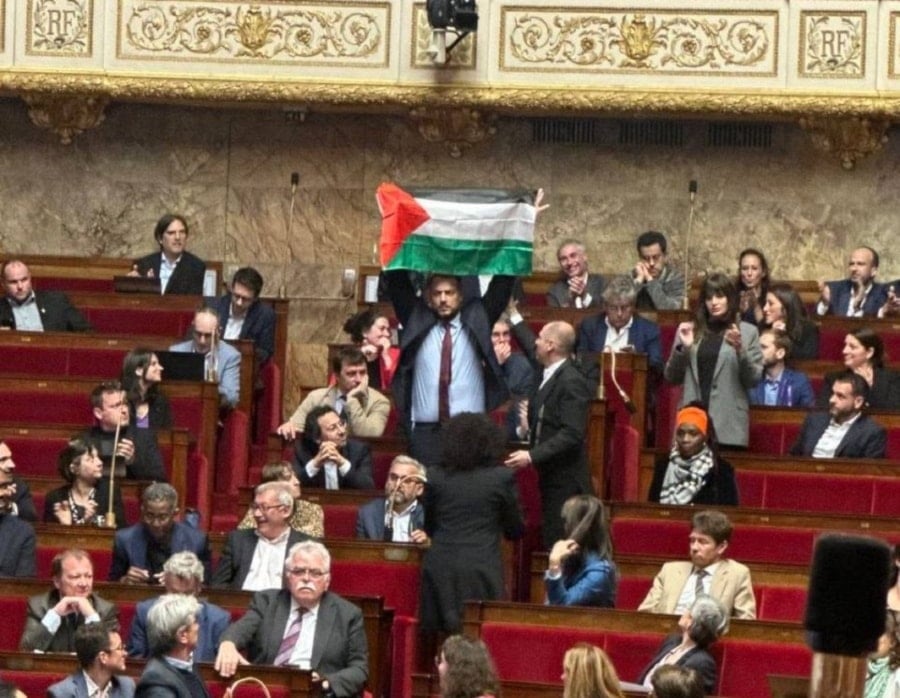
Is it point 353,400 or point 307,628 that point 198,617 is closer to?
point 307,628

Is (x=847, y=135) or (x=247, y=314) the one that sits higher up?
(x=847, y=135)

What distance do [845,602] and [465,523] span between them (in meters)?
5.12

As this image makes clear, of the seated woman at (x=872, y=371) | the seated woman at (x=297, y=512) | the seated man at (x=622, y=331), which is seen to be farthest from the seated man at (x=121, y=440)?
the seated woman at (x=872, y=371)

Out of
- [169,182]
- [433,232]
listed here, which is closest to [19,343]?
[433,232]

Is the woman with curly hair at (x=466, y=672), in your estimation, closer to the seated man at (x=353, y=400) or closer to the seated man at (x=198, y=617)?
the seated man at (x=198, y=617)

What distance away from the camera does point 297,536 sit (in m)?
7.34

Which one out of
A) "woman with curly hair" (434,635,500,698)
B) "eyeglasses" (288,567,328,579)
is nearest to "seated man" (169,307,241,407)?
"eyeglasses" (288,567,328,579)

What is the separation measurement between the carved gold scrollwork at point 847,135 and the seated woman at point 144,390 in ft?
13.6

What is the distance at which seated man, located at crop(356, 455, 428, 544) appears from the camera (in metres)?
7.66

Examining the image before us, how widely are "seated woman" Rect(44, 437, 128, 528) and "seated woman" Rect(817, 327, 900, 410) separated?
275 centimetres

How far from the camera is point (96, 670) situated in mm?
6051

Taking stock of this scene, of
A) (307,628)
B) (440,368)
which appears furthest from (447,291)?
(307,628)

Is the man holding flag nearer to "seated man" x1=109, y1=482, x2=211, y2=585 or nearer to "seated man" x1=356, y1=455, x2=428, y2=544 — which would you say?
"seated man" x1=356, y1=455, x2=428, y2=544

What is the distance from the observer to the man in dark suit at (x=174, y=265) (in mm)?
10859
